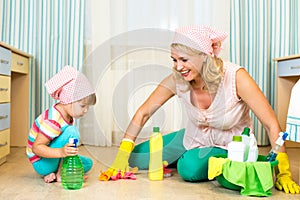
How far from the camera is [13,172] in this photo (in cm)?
190

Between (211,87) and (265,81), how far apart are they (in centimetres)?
129

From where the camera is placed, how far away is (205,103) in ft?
5.86

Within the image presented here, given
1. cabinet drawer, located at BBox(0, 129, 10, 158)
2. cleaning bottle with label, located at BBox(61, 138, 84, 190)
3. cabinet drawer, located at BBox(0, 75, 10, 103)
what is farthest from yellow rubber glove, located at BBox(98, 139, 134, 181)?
cabinet drawer, located at BBox(0, 75, 10, 103)

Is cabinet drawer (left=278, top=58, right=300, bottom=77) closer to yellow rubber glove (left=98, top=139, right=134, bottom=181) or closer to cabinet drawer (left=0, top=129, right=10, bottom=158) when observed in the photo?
yellow rubber glove (left=98, top=139, right=134, bottom=181)

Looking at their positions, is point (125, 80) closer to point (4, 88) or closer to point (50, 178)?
point (50, 178)


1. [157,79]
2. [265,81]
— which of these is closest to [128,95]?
[157,79]

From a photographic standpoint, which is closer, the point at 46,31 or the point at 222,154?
the point at 222,154

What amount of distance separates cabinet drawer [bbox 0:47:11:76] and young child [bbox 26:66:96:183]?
1.53 ft

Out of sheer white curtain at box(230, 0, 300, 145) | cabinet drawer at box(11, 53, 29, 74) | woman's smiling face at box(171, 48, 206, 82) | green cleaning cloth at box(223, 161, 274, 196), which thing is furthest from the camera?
sheer white curtain at box(230, 0, 300, 145)

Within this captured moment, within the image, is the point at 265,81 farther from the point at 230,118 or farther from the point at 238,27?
the point at 230,118

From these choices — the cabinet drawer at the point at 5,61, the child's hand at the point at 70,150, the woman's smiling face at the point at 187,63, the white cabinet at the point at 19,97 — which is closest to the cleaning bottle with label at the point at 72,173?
the child's hand at the point at 70,150

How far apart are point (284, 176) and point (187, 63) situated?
21.8 inches

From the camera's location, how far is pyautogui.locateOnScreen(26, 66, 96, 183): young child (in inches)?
64.2

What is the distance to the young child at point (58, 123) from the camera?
1.63 m
